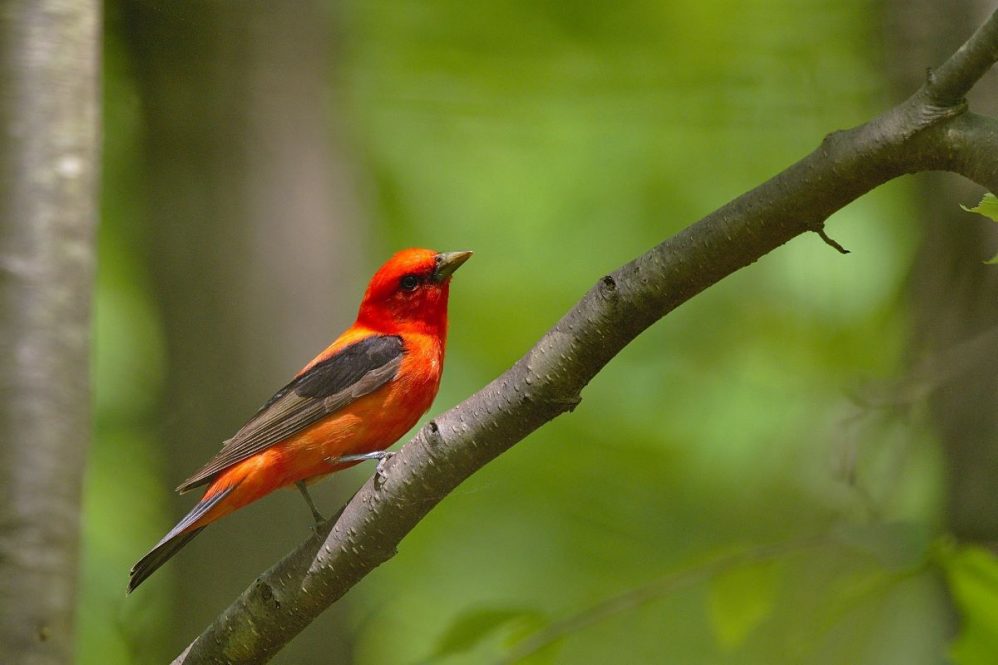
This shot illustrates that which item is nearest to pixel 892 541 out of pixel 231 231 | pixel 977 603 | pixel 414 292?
pixel 977 603

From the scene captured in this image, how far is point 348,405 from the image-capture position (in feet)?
15.0

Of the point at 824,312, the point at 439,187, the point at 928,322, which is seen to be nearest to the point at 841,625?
the point at 928,322

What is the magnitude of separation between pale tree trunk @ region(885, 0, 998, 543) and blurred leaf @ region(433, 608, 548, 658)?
4.60 ft

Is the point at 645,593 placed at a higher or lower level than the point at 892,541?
lower

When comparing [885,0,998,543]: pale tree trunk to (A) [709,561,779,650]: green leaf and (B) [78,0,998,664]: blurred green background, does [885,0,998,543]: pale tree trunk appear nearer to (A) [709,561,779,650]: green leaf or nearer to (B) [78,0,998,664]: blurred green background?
(B) [78,0,998,664]: blurred green background

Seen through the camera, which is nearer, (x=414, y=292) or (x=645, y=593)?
(x=645, y=593)

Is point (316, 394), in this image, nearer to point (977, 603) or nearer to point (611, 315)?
point (611, 315)

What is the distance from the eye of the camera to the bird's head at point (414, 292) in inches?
198

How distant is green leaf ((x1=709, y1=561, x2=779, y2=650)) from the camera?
3.05 m

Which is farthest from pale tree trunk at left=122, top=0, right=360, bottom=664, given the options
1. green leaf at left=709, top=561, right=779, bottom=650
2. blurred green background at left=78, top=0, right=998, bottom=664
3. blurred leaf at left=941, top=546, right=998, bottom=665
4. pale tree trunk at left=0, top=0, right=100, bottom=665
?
blurred leaf at left=941, top=546, right=998, bottom=665

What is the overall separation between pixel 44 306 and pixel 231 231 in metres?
2.80

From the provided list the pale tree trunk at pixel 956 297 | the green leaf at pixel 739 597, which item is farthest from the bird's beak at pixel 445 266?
the green leaf at pixel 739 597

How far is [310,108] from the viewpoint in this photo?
21.3ft

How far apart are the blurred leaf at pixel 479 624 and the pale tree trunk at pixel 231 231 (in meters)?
2.83
